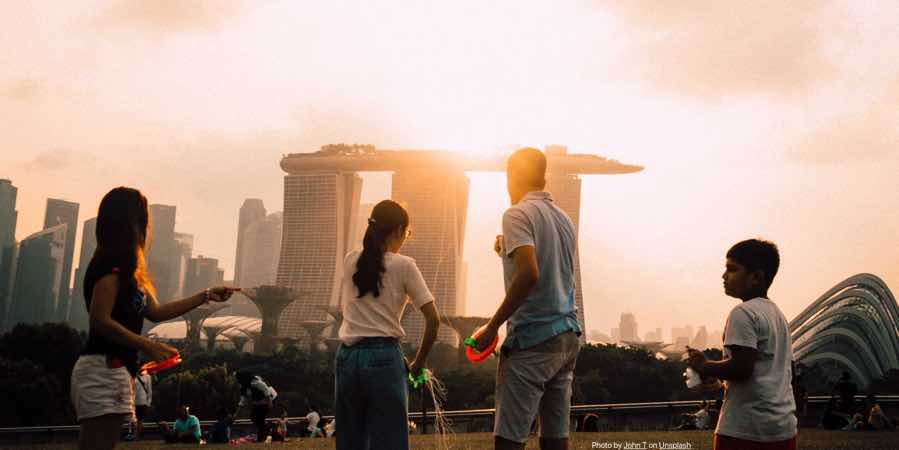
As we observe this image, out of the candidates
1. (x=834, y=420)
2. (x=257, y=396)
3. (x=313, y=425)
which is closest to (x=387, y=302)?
(x=257, y=396)

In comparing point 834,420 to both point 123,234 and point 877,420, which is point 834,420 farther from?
point 123,234

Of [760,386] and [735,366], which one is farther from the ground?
[735,366]

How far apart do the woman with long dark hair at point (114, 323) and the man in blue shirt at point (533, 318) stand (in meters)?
2.25

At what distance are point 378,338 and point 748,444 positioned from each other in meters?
2.57

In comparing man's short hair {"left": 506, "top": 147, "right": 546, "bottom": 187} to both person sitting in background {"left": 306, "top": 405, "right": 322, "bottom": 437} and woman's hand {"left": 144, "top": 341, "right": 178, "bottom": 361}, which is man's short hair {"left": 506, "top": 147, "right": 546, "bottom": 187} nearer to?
woman's hand {"left": 144, "top": 341, "right": 178, "bottom": 361}

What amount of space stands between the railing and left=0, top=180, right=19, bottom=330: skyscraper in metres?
177

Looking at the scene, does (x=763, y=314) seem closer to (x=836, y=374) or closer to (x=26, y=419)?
(x=26, y=419)

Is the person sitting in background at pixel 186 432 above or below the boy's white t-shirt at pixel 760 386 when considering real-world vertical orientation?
below

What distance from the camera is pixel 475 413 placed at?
34.2 meters

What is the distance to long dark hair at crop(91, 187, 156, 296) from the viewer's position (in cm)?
562

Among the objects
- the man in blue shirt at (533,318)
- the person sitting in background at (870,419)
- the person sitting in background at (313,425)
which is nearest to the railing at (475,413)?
the person sitting in background at (313,425)

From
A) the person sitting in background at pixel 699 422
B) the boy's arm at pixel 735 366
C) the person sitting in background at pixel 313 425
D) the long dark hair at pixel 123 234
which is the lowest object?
the person sitting in background at pixel 313 425

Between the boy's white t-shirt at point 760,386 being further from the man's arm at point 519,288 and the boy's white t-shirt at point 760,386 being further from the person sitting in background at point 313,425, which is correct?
the person sitting in background at point 313,425

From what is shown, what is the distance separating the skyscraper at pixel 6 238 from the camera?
19312 cm
